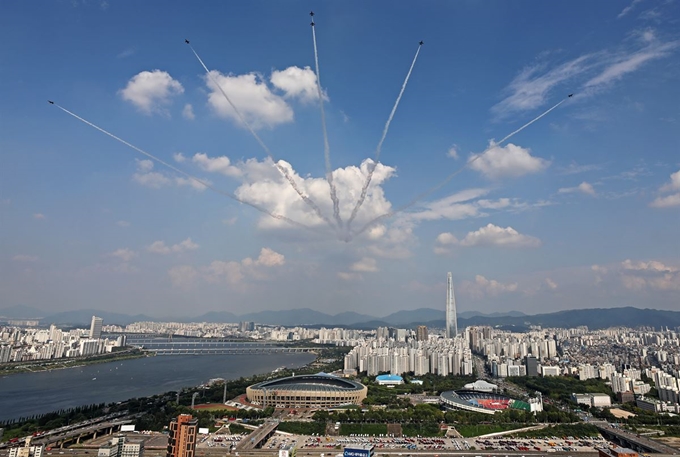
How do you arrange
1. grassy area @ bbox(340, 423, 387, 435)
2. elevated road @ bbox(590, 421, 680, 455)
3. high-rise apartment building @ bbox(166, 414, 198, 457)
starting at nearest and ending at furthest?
high-rise apartment building @ bbox(166, 414, 198, 457) < elevated road @ bbox(590, 421, 680, 455) < grassy area @ bbox(340, 423, 387, 435)

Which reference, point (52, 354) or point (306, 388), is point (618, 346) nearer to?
point (306, 388)

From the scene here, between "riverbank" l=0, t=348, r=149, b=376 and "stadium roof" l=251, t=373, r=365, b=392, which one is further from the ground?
"stadium roof" l=251, t=373, r=365, b=392

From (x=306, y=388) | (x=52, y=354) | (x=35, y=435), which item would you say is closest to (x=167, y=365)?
(x=52, y=354)

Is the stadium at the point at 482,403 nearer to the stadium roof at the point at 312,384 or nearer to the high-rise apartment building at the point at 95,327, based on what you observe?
the stadium roof at the point at 312,384

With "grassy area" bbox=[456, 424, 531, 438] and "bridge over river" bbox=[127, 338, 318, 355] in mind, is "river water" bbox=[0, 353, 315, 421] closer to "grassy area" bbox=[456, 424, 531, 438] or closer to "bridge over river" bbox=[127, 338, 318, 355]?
"bridge over river" bbox=[127, 338, 318, 355]

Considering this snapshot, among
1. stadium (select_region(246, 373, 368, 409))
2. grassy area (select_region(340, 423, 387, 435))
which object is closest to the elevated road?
grassy area (select_region(340, 423, 387, 435))

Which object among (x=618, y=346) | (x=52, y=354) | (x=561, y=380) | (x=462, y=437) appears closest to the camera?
(x=462, y=437)

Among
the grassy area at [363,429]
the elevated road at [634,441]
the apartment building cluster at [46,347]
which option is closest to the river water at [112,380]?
the apartment building cluster at [46,347]
